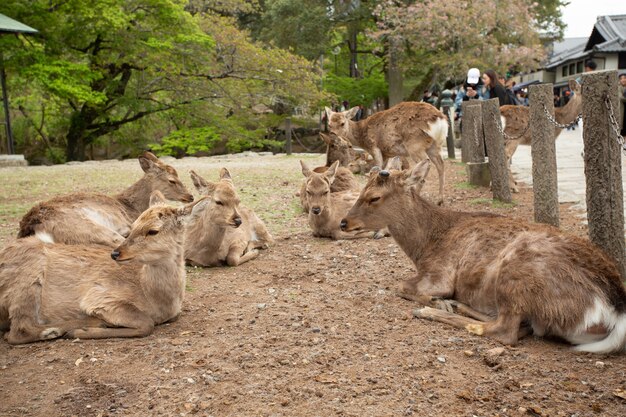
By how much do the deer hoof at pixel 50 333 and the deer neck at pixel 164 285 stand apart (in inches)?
23.9

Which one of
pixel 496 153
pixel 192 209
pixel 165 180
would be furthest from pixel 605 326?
pixel 496 153

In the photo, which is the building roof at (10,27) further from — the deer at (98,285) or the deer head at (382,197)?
the deer head at (382,197)

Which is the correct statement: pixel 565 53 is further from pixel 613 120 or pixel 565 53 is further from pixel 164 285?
pixel 164 285

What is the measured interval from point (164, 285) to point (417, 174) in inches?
91.1

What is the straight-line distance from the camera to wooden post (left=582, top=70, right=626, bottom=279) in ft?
15.3

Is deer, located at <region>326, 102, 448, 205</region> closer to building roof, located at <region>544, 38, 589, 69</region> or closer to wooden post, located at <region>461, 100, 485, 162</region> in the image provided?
wooden post, located at <region>461, 100, 485, 162</region>

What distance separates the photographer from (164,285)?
4.54 m

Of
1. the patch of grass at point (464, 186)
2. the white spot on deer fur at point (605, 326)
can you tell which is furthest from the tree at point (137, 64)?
the white spot on deer fur at point (605, 326)

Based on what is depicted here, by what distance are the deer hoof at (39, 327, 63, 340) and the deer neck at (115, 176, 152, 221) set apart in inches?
114

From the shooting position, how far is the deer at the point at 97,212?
5.65 metres

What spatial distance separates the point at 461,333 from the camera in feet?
13.8

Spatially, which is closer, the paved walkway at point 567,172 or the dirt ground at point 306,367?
the dirt ground at point 306,367

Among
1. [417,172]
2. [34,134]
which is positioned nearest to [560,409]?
[417,172]

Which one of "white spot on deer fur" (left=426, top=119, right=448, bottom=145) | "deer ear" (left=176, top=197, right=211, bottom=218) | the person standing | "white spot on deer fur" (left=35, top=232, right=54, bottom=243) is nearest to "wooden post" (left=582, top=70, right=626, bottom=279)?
"deer ear" (left=176, top=197, right=211, bottom=218)
